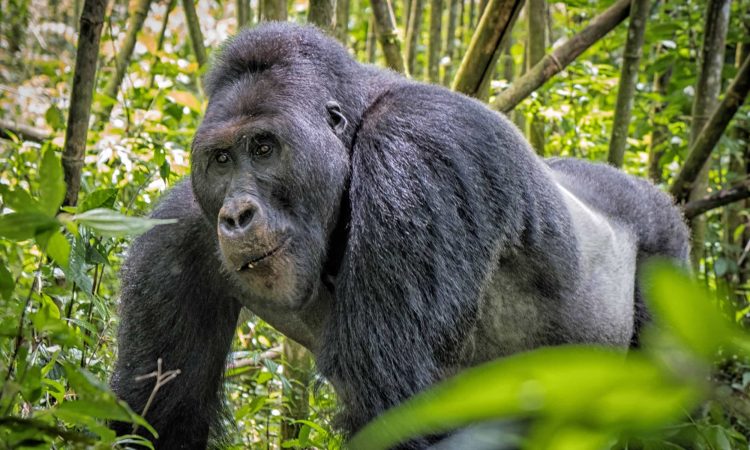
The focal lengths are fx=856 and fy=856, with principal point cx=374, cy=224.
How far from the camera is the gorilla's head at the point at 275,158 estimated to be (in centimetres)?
309

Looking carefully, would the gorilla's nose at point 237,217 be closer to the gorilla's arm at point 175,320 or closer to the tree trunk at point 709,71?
the gorilla's arm at point 175,320

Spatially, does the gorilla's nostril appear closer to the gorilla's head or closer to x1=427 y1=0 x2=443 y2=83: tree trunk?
the gorilla's head

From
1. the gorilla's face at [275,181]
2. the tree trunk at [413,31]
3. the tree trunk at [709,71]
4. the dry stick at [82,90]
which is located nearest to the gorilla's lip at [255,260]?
the gorilla's face at [275,181]

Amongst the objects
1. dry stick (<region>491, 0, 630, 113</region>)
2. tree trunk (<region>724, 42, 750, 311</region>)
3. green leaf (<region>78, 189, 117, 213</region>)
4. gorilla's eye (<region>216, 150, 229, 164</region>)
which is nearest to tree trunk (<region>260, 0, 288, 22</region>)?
dry stick (<region>491, 0, 630, 113</region>)

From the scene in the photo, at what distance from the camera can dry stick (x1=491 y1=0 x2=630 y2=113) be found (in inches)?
210

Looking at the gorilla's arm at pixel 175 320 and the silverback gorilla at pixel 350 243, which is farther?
the gorilla's arm at pixel 175 320

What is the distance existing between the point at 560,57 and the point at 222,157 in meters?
2.72

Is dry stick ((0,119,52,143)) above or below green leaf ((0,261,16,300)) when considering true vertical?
below

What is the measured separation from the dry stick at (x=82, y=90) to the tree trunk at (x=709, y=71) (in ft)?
12.4

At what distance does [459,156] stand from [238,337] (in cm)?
216

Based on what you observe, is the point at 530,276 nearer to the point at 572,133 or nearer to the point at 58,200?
the point at 58,200

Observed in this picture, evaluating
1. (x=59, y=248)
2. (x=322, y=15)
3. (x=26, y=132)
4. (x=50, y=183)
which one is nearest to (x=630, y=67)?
(x=322, y=15)

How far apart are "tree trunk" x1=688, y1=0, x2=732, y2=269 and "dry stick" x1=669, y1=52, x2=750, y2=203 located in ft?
0.33

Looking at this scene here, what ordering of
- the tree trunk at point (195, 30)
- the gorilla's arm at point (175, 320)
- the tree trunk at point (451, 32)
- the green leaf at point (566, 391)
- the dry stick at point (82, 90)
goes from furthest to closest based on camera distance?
the tree trunk at point (451, 32) < the tree trunk at point (195, 30) < the gorilla's arm at point (175, 320) < the dry stick at point (82, 90) < the green leaf at point (566, 391)
